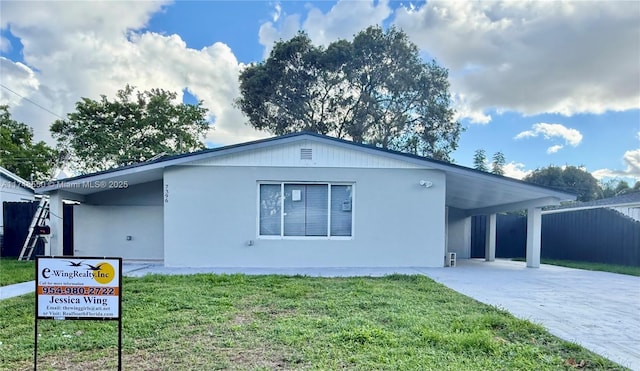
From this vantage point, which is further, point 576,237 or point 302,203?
point 576,237

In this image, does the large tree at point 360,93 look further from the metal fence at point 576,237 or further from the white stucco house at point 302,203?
the white stucco house at point 302,203

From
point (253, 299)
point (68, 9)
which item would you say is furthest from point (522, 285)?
point (68, 9)

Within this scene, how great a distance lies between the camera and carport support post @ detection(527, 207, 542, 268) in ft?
33.5

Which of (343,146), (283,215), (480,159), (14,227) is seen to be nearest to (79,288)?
(283,215)

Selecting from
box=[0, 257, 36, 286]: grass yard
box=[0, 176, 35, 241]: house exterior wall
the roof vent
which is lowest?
box=[0, 257, 36, 286]: grass yard

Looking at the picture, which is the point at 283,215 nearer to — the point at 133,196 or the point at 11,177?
the point at 133,196

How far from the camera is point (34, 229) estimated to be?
11.0 meters

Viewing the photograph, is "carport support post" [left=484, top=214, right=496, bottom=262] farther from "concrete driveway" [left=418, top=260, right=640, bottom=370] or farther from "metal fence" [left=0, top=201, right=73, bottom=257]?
"metal fence" [left=0, top=201, right=73, bottom=257]

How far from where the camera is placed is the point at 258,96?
2084cm

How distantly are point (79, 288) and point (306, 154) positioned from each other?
259 inches

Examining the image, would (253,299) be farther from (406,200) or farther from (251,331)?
(406,200)

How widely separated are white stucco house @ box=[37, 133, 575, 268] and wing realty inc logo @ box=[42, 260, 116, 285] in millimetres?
6104

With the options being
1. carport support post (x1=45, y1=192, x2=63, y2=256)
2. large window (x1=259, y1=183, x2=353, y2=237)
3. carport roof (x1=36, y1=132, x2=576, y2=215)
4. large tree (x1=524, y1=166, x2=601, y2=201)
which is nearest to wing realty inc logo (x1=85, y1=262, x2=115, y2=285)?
carport roof (x1=36, y1=132, x2=576, y2=215)

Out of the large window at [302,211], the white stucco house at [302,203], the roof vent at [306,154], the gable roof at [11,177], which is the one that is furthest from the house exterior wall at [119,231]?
the gable roof at [11,177]
